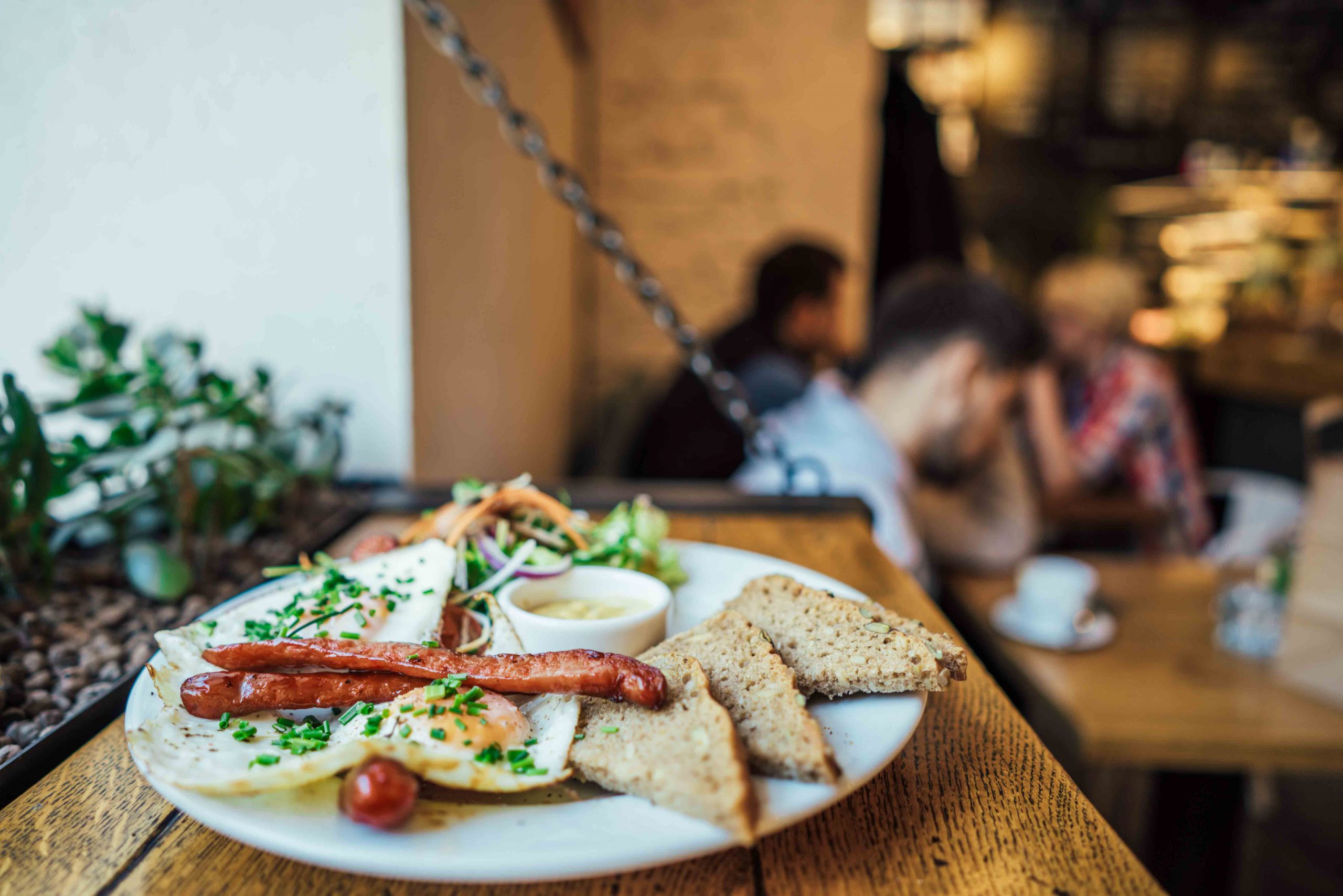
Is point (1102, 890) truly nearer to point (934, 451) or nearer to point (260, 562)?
point (260, 562)

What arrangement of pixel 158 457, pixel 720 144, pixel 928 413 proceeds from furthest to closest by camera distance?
pixel 720 144, pixel 928 413, pixel 158 457

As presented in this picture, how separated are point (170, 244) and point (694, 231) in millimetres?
3274

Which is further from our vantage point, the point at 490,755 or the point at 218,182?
the point at 218,182

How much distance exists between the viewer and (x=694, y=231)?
4.50 m

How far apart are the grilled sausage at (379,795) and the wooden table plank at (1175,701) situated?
57.1 inches

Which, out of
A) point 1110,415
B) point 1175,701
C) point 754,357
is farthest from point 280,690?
point 1110,415

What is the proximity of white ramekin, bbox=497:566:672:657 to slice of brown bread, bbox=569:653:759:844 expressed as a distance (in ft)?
0.44

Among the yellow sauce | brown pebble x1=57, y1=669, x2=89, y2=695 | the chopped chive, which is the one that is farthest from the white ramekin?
brown pebble x1=57, y1=669, x2=89, y2=695

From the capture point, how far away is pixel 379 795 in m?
0.53

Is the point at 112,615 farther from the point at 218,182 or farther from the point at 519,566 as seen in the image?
the point at 218,182

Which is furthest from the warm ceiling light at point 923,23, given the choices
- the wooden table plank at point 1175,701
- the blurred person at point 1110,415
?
the wooden table plank at point 1175,701

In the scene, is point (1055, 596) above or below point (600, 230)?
below

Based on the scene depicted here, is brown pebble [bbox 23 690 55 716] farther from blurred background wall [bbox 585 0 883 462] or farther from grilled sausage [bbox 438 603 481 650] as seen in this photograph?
blurred background wall [bbox 585 0 883 462]

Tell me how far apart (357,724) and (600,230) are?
0.92 m
